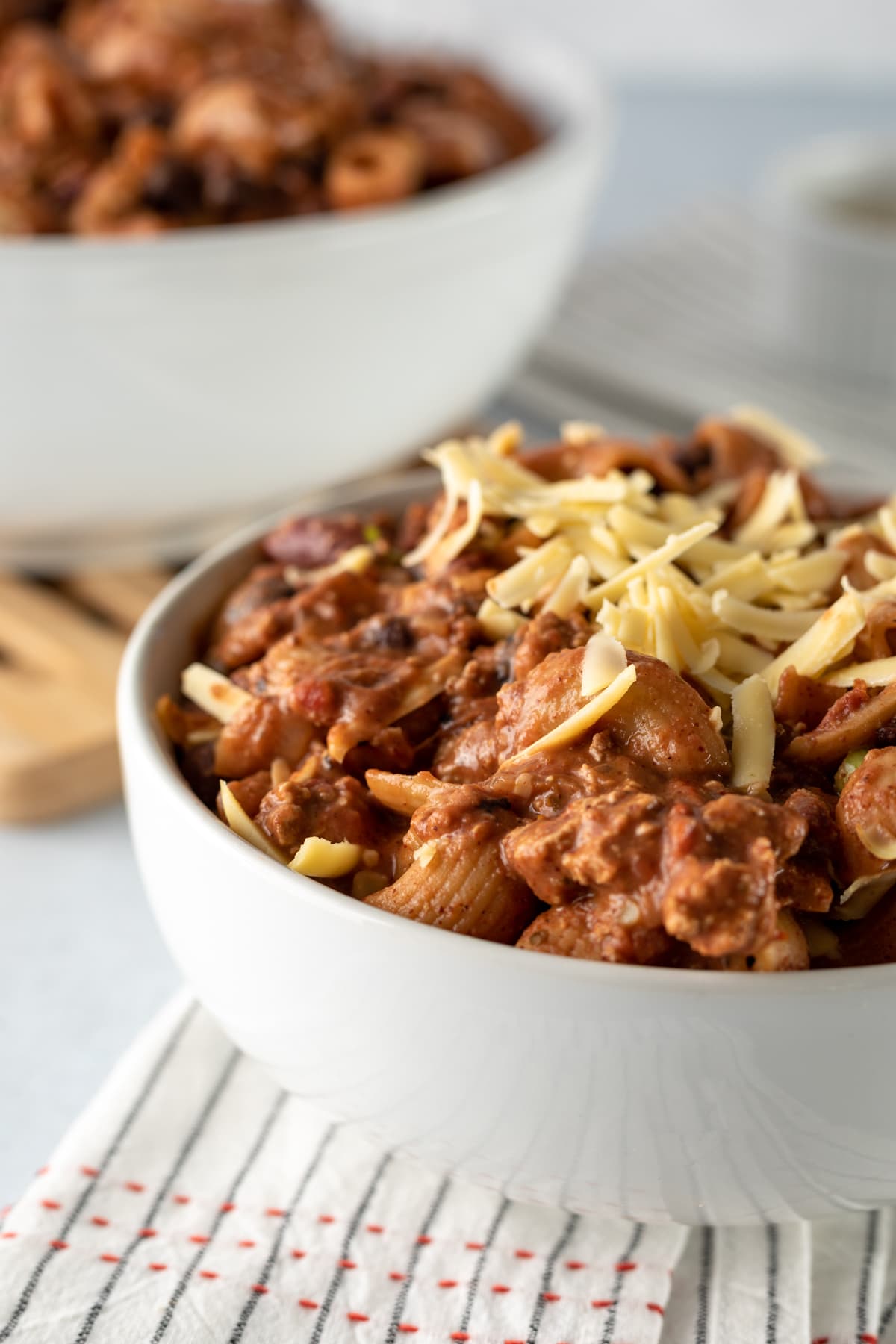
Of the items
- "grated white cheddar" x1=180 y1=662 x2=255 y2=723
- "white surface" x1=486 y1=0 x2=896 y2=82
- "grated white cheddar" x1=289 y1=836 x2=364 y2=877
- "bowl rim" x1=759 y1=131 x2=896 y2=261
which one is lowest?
"white surface" x1=486 y1=0 x2=896 y2=82

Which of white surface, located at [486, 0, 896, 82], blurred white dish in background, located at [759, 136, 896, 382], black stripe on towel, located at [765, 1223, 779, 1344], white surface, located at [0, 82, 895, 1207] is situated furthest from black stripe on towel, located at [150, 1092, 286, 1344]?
white surface, located at [486, 0, 896, 82]

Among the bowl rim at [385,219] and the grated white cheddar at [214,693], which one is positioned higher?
the bowl rim at [385,219]

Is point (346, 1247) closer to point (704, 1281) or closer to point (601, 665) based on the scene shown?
point (704, 1281)

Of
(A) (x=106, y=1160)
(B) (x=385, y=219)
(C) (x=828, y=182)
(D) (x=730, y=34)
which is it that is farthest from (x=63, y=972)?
(D) (x=730, y=34)

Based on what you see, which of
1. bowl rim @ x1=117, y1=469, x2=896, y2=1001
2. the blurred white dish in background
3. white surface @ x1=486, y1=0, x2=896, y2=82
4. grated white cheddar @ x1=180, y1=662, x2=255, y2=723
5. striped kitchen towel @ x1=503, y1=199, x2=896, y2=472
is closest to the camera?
bowl rim @ x1=117, y1=469, x2=896, y2=1001

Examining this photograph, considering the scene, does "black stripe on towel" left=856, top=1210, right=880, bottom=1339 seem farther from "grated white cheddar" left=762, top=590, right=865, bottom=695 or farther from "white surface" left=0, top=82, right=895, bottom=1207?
"white surface" left=0, top=82, right=895, bottom=1207

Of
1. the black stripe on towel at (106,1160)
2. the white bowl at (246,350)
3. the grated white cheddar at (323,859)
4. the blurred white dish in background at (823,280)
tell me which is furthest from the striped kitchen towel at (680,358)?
the grated white cheddar at (323,859)

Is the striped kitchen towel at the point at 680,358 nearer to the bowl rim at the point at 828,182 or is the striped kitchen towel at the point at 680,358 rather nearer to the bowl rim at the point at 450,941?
the bowl rim at the point at 828,182
